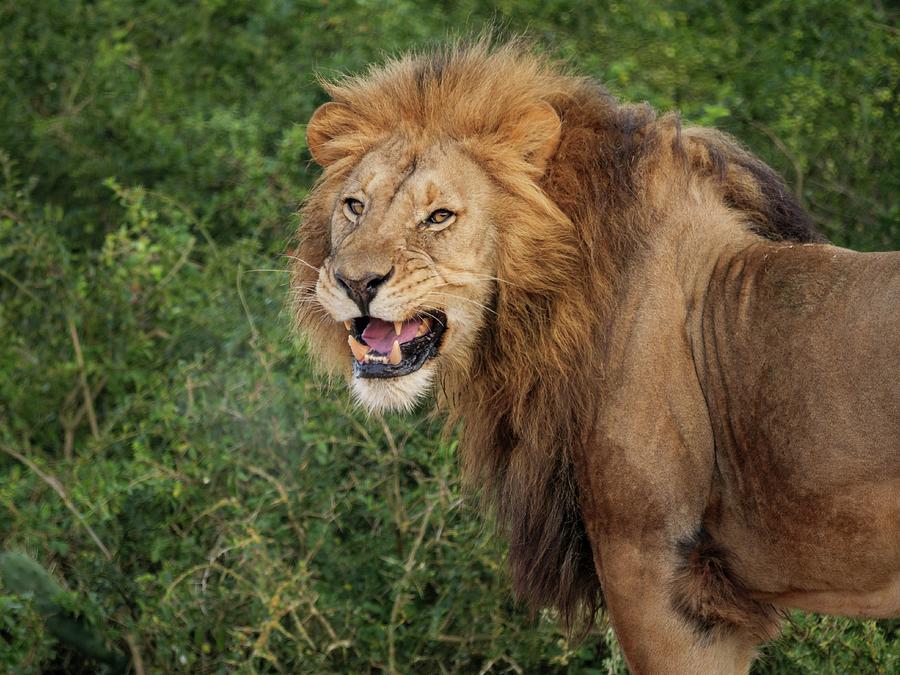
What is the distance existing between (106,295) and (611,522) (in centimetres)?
312

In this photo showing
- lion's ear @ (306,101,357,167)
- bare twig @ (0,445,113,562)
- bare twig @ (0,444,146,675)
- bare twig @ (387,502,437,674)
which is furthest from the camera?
bare twig @ (0,445,113,562)

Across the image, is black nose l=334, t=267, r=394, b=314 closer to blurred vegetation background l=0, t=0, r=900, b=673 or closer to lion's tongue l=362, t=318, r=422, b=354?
lion's tongue l=362, t=318, r=422, b=354

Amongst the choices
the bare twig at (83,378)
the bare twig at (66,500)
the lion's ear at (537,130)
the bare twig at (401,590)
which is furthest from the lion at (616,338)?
the bare twig at (83,378)

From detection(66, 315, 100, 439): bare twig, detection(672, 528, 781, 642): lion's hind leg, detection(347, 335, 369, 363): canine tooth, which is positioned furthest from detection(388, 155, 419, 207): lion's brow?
detection(66, 315, 100, 439): bare twig

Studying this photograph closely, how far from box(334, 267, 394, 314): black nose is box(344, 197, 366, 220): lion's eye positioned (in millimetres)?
276

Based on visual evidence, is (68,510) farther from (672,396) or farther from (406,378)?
(672,396)

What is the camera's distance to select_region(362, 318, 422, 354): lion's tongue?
328cm

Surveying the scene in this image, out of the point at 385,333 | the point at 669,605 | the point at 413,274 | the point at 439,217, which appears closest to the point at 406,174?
the point at 439,217

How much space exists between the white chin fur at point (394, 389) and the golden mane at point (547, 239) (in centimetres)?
20

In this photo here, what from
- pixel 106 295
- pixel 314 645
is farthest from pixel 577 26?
pixel 314 645

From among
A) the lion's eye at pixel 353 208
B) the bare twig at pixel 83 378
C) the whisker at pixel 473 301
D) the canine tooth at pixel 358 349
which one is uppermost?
the lion's eye at pixel 353 208

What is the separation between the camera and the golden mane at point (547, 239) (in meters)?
3.27

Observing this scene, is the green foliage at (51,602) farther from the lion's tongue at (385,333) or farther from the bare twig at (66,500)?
the lion's tongue at (385,333)

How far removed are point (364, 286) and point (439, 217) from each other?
0.29m
